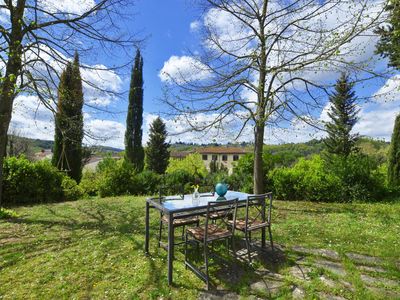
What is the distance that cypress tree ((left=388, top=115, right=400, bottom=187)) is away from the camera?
955cm

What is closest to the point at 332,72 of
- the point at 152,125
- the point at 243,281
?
the point at 243,281

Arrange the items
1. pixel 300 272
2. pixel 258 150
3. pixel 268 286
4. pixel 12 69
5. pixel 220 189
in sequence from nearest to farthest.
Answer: pixel 268 286 < pixel 300 272 < pixel 220 189 < pixel 12 69 < pixel 258 150

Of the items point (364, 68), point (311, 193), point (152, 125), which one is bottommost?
point (311, 193)

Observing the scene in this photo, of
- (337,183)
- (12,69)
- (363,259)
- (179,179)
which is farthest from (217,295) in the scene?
(179,179)

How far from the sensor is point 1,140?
5613 millimetres

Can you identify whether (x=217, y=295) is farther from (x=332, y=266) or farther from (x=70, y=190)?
(x=70, y=190)

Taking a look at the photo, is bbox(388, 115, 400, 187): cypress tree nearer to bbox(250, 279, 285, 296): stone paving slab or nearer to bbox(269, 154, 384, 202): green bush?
bbox(269, 154, 384, 202): green bush

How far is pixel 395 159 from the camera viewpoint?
969cm

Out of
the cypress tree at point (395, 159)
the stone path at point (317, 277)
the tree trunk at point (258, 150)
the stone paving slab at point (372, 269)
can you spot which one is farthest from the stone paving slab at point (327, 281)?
the cypress tree at point (395, 159)

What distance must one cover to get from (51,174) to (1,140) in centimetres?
321

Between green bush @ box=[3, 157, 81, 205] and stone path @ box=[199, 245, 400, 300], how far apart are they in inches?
308

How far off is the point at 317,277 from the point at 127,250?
2.84 metres

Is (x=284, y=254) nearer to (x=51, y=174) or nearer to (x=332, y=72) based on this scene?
(x=332, y=72)

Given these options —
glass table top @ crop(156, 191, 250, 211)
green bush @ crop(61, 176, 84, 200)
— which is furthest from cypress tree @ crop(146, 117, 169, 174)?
glass table top @ crop(156, 191, 250, 211)
